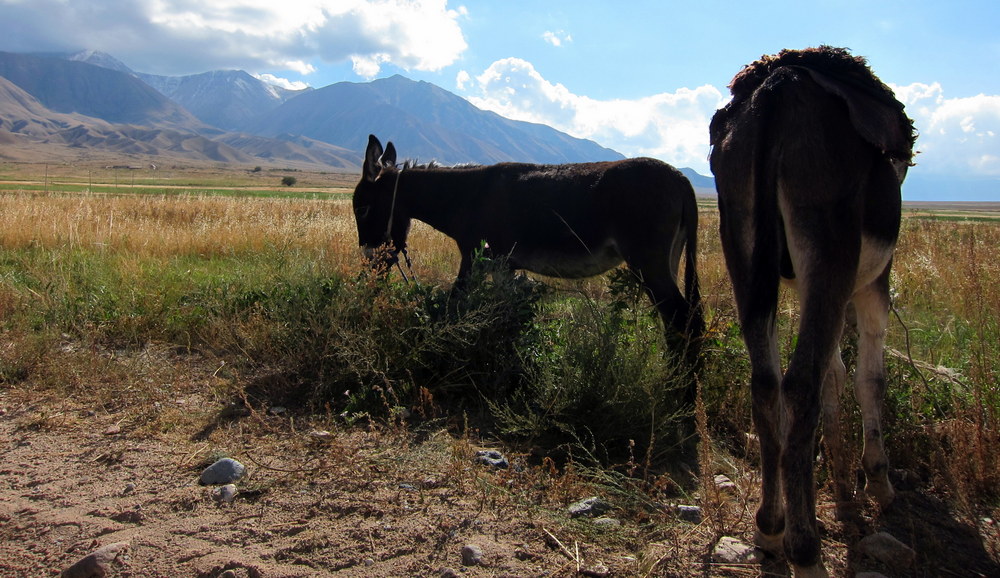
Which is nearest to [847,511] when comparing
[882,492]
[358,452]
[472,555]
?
[882,492]

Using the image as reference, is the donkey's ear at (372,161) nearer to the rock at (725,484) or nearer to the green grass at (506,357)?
the green grass at (506,357)

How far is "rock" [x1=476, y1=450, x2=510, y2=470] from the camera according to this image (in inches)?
146

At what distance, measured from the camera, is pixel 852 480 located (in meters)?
3.48

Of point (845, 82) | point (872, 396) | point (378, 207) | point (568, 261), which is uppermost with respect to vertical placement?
point (845, 82)

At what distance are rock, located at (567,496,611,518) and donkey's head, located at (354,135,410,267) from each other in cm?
473

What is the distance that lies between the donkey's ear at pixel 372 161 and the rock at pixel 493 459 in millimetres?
4538

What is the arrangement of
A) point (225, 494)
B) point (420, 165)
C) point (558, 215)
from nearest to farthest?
point (225, 494), point (558, 215), point (420, 165)

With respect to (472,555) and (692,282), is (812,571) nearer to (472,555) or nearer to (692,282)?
(472,555)

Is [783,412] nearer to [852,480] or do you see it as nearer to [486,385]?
[852,480]

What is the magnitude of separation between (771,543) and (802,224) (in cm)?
138

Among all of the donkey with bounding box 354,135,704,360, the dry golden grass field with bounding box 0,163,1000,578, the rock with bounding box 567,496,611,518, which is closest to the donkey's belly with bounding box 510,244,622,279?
the donkey with bounding box 354,135,704,360

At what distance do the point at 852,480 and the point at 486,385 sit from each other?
245 centimetres

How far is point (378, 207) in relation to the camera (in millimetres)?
7469

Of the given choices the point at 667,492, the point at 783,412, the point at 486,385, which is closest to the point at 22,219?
the point at 486,385
